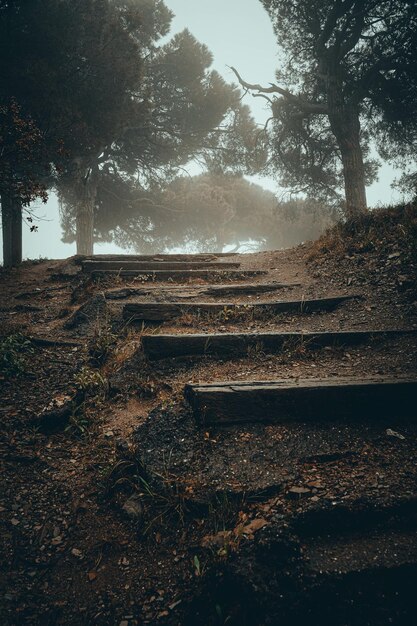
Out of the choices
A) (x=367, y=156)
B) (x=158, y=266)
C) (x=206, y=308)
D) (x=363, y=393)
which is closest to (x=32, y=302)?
(x=158, y=266)

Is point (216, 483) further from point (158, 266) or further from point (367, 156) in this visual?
point (367, 156)

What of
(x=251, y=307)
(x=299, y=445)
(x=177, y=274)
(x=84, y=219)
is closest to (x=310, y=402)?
(x=299, y=445)

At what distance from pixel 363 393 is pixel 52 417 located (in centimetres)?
267

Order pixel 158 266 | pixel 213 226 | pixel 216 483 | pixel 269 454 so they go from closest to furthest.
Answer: pixel 216 483, pixel 269 454, pixel 158 266, pixel 213 226

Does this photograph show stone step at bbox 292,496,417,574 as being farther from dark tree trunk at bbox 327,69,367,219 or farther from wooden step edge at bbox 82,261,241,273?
dark tree trunk at bbox 327,69,367,219

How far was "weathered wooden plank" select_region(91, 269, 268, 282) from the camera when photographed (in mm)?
6074

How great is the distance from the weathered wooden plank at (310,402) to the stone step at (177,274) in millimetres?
3708

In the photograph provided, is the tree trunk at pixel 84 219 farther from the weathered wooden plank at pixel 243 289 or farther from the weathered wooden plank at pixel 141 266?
the weathered wooden plank at pixel 243 289

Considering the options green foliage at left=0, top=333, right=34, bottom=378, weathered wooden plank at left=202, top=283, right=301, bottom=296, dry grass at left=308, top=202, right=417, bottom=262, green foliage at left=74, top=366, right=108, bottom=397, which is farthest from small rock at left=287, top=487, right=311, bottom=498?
dry grass at left=308, top=202, right=417, bottom=262

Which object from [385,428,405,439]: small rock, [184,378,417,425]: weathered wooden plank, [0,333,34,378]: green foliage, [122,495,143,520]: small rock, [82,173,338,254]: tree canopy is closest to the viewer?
[122,495,143,520]: small rock

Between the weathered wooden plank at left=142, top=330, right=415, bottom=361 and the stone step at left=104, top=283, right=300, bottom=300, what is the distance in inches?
57.9

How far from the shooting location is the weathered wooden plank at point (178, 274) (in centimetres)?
607

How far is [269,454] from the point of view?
97.2 inches

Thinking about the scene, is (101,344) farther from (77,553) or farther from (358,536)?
(358,536)
